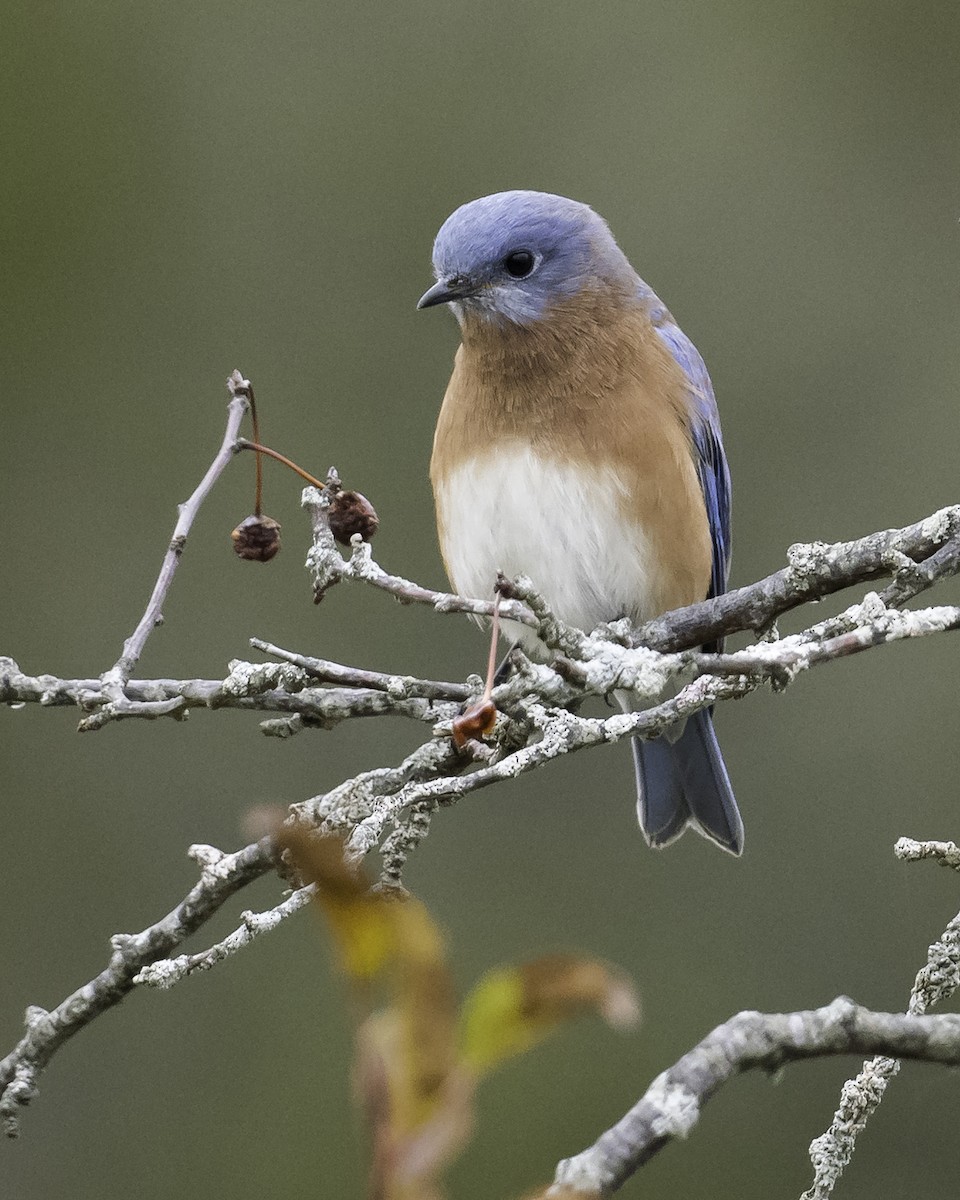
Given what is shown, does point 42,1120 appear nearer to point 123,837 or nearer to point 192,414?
point 123,837

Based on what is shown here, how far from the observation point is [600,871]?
5.06m

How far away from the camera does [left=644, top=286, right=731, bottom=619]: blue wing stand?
3.40 metres

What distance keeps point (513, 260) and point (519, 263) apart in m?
0.02

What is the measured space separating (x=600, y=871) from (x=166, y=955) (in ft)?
10.7

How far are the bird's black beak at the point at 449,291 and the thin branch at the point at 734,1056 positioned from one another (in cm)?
217

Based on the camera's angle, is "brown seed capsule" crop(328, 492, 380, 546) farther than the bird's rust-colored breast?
No

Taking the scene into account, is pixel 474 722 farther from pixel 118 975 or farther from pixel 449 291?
pixel 449 291

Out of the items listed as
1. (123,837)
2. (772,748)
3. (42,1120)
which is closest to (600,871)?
(772,748)

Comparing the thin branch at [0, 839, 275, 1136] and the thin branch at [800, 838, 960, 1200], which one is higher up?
the thin branch at [0, 839, 275, 1136]

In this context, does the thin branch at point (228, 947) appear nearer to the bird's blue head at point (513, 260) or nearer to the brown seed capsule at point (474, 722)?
the brown seed capsule at point (474, 722)

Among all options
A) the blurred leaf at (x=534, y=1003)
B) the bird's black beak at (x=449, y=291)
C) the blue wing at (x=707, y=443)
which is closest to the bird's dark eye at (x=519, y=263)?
the bird's black beak at (x=449, y=291)

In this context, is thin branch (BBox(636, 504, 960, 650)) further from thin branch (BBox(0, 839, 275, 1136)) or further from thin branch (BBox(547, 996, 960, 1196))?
thin branch (BBox(547, 996, 960, 1196))

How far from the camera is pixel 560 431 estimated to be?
308 centimetres

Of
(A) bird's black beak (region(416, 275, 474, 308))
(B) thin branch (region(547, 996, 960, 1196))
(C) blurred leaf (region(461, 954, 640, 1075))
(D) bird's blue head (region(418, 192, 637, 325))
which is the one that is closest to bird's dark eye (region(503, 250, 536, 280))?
(D) bird's blue head (region(418, 192, 637, 325))
